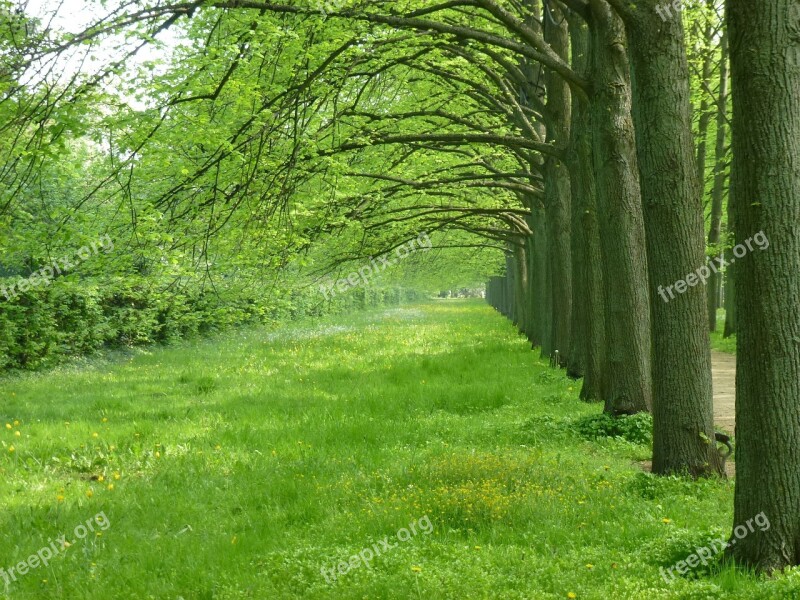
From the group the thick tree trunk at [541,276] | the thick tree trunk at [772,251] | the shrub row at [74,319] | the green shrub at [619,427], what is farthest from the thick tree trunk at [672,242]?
the thick tree trunk at [541,276]

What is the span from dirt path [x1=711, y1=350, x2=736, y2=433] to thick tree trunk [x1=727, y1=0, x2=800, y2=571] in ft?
19.4

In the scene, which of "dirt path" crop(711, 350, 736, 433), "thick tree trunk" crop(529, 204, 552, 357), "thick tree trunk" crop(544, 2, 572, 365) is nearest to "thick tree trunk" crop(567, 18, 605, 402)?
"thick tree trunk" crop(544, 2, 572, 365)

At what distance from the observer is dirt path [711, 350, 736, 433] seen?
11331 millimetres

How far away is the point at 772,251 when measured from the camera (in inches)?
191

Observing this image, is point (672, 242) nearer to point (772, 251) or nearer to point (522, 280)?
point (772, 251)

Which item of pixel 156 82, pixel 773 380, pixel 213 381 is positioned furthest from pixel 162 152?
pixel 213 381

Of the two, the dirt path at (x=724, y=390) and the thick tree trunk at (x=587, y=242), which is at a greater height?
the thick tree trunk at (x=587, y=242)

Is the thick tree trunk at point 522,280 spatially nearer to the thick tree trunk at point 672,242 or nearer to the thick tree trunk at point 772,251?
the thick tree trunk at point 672,242

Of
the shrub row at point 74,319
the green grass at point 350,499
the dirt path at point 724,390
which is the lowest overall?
the green grass at point 350,499

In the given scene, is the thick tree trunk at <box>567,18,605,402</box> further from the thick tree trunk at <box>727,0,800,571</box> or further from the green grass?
the thick tree trunk at <box>727,0,800,571</box>

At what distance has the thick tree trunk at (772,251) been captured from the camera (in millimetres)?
4840

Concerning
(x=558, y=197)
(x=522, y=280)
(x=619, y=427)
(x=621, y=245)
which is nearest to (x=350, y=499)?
(x=619, y=427)

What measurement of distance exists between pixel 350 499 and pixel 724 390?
32.7 feet

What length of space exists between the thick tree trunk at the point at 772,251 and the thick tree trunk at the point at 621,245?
5277 millimetres
